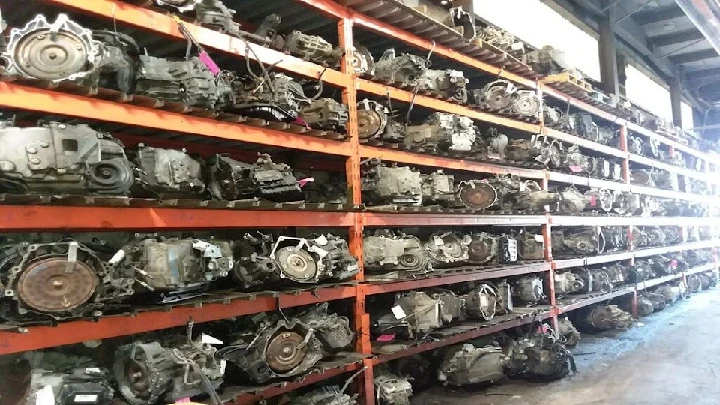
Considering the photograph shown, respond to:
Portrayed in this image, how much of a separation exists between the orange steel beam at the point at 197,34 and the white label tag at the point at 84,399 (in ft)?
Answer: 7.05

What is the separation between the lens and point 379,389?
4711 mm

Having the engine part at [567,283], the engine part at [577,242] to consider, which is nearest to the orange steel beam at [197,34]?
the engine part at [567,283]

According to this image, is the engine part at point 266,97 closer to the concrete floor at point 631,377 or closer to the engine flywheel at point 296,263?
the engine flywheel at point 296,263

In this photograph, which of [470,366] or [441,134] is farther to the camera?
[441,134]

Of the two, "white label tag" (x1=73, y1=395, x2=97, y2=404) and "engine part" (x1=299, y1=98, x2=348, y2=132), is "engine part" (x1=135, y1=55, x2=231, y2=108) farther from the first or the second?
"white label tag" (x1=73, y1=395, x2=97, y2=404)

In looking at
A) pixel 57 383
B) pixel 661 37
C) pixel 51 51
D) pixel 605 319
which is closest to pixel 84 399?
pixel 57 383

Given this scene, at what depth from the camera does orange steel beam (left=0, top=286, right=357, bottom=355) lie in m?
2.77

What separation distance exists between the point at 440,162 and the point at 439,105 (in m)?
0.61

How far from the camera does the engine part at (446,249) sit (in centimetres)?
561

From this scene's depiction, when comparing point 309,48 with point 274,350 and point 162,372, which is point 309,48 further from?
point 162,372

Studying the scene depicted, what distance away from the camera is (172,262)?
10.9ft

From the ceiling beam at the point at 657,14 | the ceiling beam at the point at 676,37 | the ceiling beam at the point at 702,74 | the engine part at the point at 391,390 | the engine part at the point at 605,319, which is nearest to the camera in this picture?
the engine part at the point at 391,390

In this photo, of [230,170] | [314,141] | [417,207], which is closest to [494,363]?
[417,207]

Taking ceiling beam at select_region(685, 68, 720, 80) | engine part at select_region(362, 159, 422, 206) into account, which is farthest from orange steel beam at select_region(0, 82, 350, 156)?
ceiling beam at select_region(685, 68, 720, 80)
